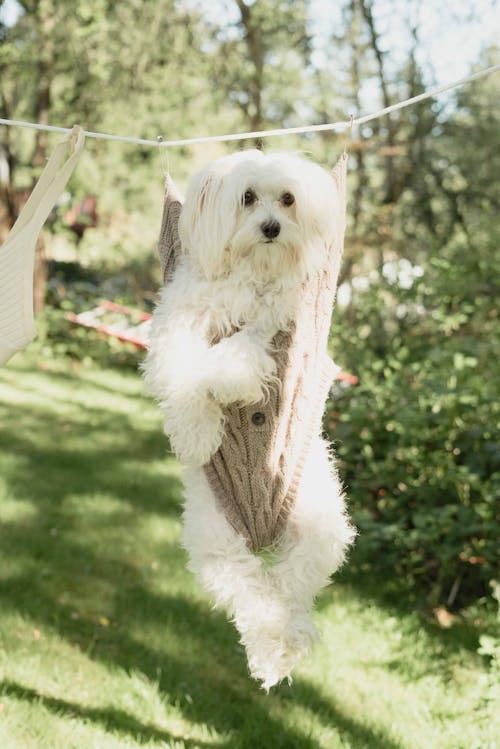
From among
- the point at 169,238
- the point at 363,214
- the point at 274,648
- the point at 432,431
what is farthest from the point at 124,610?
the point at 363,214

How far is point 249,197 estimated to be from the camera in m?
1.92

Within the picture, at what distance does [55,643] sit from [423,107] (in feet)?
24.7

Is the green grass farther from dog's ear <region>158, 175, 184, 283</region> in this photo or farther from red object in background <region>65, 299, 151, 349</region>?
red object in background <region>65, 299, 151, 349</region>

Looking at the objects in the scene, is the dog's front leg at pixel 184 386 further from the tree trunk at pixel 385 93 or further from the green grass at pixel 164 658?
the tree trunk at pixel 385 93

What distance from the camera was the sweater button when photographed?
2059mm

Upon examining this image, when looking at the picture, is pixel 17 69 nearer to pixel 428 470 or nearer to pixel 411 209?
pixel 411 209

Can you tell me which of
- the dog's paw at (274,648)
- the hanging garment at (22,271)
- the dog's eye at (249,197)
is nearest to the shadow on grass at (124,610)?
the dog's paw at (274,648)

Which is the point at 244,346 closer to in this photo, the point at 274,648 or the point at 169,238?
the point at 169,238

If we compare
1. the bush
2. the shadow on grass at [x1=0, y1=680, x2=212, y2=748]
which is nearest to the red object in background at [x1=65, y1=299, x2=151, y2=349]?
the bush

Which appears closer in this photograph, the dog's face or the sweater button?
the dog's face

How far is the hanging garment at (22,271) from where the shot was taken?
2.13 m

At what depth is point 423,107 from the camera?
363 inches

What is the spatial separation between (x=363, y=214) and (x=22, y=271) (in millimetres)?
6847

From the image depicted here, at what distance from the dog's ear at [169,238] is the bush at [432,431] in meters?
2.22
